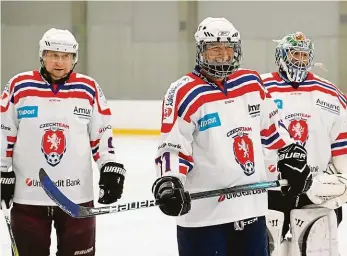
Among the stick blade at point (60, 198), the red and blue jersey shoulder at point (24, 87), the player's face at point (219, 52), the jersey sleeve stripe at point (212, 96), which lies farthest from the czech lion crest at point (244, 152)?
the red and blue jersey shoulder at point (24, 87)

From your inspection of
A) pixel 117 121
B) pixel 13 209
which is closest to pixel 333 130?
pixel 13 209

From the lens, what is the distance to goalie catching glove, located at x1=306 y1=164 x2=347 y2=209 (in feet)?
7.64

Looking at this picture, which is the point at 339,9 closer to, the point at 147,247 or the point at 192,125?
the point at 147,247

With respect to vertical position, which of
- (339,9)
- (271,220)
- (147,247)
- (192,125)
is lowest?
(147,247)

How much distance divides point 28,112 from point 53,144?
128 millimetres

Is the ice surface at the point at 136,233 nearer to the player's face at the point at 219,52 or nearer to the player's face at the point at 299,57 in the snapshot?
the player's face at the point at 299,57

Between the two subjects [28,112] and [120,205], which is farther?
[28,112]

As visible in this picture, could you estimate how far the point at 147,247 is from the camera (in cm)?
315

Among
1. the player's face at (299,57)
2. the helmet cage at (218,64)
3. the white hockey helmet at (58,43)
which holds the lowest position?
the helmet cage at (218,64)

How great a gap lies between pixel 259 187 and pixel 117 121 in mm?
6834

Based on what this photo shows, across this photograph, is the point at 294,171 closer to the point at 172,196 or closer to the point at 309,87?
the point at 172,196

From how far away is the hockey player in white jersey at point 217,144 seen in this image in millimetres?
1847

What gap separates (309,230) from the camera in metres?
2.40

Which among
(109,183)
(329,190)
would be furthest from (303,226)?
(109,183)
